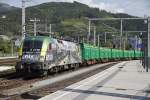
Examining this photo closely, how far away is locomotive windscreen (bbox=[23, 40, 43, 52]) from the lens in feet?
94.9

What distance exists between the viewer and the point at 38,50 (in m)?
28.9

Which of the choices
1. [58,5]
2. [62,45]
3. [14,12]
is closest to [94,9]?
[58,5]

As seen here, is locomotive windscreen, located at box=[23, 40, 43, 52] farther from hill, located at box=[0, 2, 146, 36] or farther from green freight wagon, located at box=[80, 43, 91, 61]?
hill, located at box=[0, 2, 146, 36]

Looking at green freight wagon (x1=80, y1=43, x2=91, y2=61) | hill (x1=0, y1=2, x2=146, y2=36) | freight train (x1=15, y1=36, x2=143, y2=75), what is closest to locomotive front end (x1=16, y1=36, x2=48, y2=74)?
freight train (x1=15, y1=36, x2=143, y2=75)

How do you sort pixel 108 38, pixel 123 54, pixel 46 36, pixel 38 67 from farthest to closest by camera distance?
1. pixel 108 38
2. pixel 123 54
3. pixel 46 36
4. pixel 38 67

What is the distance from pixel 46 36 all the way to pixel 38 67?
2.98 metres

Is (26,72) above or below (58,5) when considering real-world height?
below

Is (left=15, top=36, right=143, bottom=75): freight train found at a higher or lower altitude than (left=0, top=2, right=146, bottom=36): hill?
lower

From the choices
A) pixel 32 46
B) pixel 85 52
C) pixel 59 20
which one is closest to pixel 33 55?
pixel 32 46

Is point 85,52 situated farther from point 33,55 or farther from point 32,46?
point 33,55

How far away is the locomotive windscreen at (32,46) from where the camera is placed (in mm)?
28938

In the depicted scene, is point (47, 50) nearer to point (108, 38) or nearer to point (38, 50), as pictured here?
point (38, 50)

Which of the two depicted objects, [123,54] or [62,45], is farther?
[123,54]

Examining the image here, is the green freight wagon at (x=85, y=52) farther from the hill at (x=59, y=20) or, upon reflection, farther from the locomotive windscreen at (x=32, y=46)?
the hill at (x=59, y=20)
